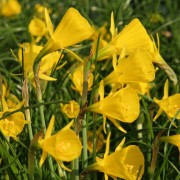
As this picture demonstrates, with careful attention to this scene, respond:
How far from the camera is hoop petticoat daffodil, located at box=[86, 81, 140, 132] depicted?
1292 mm

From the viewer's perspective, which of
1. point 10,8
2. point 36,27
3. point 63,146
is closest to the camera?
point 63,146

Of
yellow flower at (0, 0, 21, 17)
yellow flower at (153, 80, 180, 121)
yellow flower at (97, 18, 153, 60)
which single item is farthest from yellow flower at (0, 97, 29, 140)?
yellow flower at (0, 0, 21, 17)

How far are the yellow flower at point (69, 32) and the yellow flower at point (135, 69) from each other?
0.38ft

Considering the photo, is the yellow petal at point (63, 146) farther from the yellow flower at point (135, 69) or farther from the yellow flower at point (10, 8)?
the yellow flower at point (10, 8)

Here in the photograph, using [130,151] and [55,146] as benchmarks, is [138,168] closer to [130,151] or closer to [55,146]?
[130,151]

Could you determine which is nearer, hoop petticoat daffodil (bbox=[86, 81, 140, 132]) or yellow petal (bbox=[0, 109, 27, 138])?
hoop petticoat daffodil (bbox=[86, 81, 140, 132])

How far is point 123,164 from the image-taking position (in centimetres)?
127

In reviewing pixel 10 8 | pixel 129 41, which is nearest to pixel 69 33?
pixel 129 41

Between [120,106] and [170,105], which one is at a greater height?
[120,106]

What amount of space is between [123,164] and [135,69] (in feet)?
0.77

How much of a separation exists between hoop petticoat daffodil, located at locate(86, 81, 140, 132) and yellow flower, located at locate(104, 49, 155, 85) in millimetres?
48

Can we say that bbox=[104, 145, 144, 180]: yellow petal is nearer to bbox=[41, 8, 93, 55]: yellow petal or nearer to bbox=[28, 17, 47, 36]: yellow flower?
bbox=[41, 8, 93, 55]: yellow petal

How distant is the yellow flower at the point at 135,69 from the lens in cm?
133

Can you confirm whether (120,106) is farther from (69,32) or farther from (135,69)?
(69,32)
